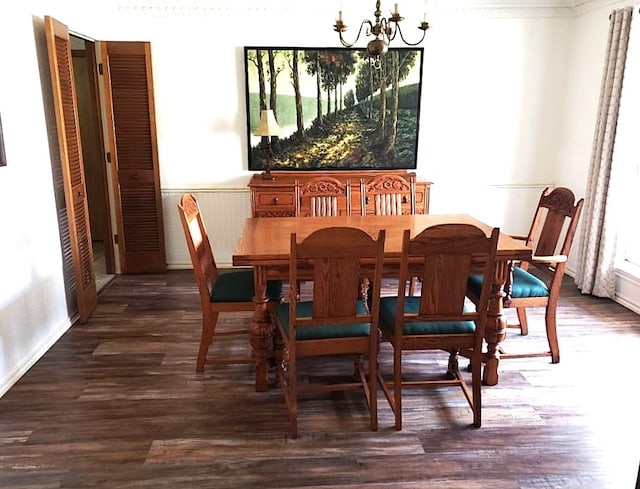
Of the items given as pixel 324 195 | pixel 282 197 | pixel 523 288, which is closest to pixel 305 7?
pixel 282 197

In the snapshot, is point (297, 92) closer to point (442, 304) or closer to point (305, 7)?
point (305, 7)

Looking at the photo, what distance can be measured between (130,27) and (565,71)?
157 inches

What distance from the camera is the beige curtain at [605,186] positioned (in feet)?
12.1

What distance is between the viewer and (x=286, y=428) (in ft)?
7.72

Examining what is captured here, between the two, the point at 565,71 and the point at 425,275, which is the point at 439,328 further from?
the point at 565,71

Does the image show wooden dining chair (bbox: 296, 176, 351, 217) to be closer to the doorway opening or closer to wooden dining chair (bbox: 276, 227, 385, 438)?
wooden dining chair (bbox: 276, 227, 385, 438)

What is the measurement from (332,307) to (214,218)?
9.38 ft

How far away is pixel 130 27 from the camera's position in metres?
4.30

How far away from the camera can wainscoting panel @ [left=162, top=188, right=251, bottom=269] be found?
469 cm

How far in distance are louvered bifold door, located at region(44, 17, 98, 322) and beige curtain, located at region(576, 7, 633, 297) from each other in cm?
398

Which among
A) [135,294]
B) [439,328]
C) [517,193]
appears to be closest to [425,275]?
[439,328]

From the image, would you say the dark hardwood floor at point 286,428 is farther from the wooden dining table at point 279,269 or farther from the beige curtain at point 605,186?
the beige curtain at point 605,186

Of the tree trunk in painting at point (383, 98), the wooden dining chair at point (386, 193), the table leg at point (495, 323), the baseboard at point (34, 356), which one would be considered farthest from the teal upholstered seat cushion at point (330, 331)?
the tree trunk in painting at point (383, 98)

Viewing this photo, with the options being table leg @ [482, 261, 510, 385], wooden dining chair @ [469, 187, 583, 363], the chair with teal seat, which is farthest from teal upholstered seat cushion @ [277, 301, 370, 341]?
wooden dining chair @ [469, 187, 583, 363]
